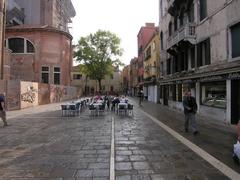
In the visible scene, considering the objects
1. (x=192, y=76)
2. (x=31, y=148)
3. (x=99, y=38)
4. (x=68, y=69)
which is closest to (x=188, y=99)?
(x=31, y=148)

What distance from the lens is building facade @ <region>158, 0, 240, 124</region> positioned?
17016mm

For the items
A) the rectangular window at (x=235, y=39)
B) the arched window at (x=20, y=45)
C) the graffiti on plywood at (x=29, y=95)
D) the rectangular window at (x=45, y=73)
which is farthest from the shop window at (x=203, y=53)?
the arched window at (x=20, y=45)

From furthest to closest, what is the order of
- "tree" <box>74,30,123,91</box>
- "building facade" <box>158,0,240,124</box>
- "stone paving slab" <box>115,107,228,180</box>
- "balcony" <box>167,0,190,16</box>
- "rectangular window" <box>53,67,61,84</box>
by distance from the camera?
"tree" <box>74,30,123,91</box>
"rectangular window" <box>53,67,61,84</box>
"balcony" <box>167,0,190,16</box>
"building facade" <box>158,0,240,124</box>
"stone paving slab" <box>115,107,228,180</box>

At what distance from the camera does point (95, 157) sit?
9.12 m

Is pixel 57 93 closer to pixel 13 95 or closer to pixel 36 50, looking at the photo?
pixel 36 50

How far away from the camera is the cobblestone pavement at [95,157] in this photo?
289 inches

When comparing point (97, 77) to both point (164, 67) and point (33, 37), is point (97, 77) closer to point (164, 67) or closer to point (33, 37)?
point (33, 37)

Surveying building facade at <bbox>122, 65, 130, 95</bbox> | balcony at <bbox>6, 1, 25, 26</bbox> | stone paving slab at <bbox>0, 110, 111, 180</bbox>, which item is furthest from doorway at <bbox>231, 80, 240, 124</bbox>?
building facade at <bbox>122, 65, 130, 95</bbox>

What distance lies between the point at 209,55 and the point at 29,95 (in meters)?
18.4

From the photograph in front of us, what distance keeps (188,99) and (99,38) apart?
192ft

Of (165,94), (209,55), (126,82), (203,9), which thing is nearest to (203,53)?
(209,55)

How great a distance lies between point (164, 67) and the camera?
37.0 m

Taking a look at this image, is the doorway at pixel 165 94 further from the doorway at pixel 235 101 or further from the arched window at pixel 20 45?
the arched window at pixel 20 45

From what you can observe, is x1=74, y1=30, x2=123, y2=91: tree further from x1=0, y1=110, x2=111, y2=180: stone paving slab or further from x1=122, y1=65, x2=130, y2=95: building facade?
x1=0, y1=110, x2=111, y2=180: stone paving slab
